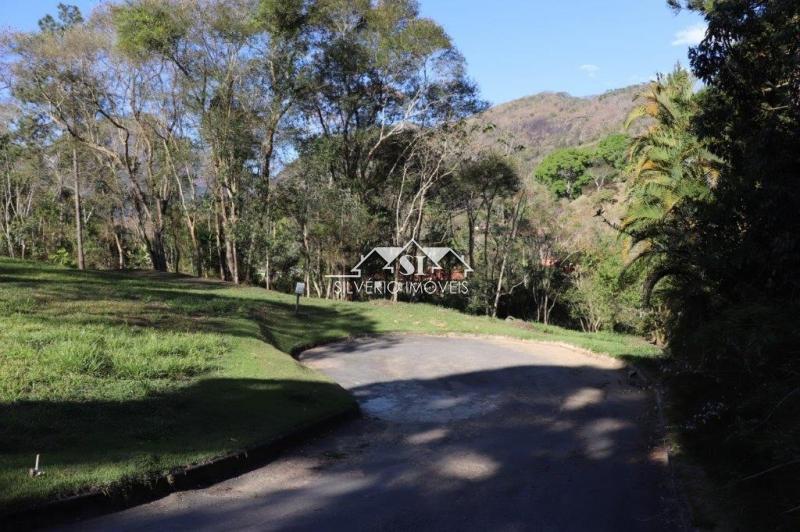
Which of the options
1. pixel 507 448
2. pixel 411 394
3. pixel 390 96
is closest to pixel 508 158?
pixel 390 96

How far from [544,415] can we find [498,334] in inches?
295

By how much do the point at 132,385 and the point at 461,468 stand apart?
4.45 meters

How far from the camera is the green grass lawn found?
5.68 meters

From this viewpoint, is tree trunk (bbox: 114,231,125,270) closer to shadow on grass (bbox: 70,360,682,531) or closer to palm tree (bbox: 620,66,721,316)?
shadow on grass (bbox: 70,360,682,531)

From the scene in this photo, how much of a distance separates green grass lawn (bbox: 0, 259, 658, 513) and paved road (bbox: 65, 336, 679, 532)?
54 cm

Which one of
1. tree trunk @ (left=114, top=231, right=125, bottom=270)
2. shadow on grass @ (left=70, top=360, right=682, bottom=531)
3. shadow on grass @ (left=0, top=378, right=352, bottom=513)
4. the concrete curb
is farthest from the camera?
tree trunk @ (left=114, top=231, right=125, bottom=270)

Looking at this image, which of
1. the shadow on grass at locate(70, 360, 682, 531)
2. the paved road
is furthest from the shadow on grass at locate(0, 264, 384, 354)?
the shadow on grass at locate(70, 360, 682, 531)

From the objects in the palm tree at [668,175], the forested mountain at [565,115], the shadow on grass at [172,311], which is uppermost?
the forested mountain at [565,115]

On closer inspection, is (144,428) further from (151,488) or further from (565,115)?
(565,115)

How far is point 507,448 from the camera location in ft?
25.0

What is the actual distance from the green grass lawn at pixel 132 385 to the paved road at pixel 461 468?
0.54m

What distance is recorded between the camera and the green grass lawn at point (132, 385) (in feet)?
18.6

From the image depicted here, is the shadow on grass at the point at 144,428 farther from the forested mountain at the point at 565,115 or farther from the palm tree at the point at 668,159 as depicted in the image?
the forested mountain at the point at 565,115

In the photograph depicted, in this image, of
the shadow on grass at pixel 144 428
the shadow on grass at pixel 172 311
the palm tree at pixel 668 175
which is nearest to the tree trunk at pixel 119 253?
the shadow on grass at pixel 172 311
